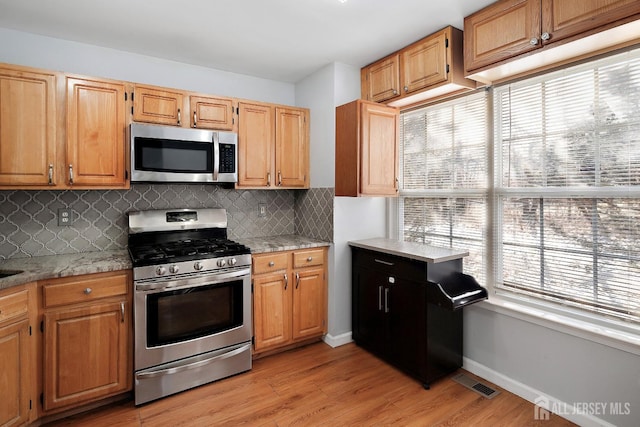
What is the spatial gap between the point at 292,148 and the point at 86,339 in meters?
2.23

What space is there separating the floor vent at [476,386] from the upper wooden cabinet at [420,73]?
7.23ft

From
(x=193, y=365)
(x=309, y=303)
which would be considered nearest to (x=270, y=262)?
(x=309, y=303)

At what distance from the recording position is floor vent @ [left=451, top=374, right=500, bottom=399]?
2.38m

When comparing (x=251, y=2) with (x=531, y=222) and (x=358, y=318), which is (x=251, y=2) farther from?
(x=358, y=318)

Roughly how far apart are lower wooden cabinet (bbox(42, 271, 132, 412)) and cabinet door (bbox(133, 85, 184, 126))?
1.22m

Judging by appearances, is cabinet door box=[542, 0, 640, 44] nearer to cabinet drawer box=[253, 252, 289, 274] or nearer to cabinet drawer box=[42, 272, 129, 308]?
cabinet drawer box=[253, 252, 289, 274]

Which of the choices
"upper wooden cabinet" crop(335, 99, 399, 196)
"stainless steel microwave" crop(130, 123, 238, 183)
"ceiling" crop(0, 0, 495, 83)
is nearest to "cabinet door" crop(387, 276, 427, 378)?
"upper wooden cabinet" crop(335, 99, 399, 196)

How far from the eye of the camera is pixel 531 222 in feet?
7.81

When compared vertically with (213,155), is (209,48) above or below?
above

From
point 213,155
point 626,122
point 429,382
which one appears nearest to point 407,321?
point 429,382

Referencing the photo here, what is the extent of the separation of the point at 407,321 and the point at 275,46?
2441 millimetres

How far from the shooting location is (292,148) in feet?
11.0

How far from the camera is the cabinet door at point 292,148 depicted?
328 cm

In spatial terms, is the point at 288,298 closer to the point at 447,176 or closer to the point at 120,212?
the point at 120,212
